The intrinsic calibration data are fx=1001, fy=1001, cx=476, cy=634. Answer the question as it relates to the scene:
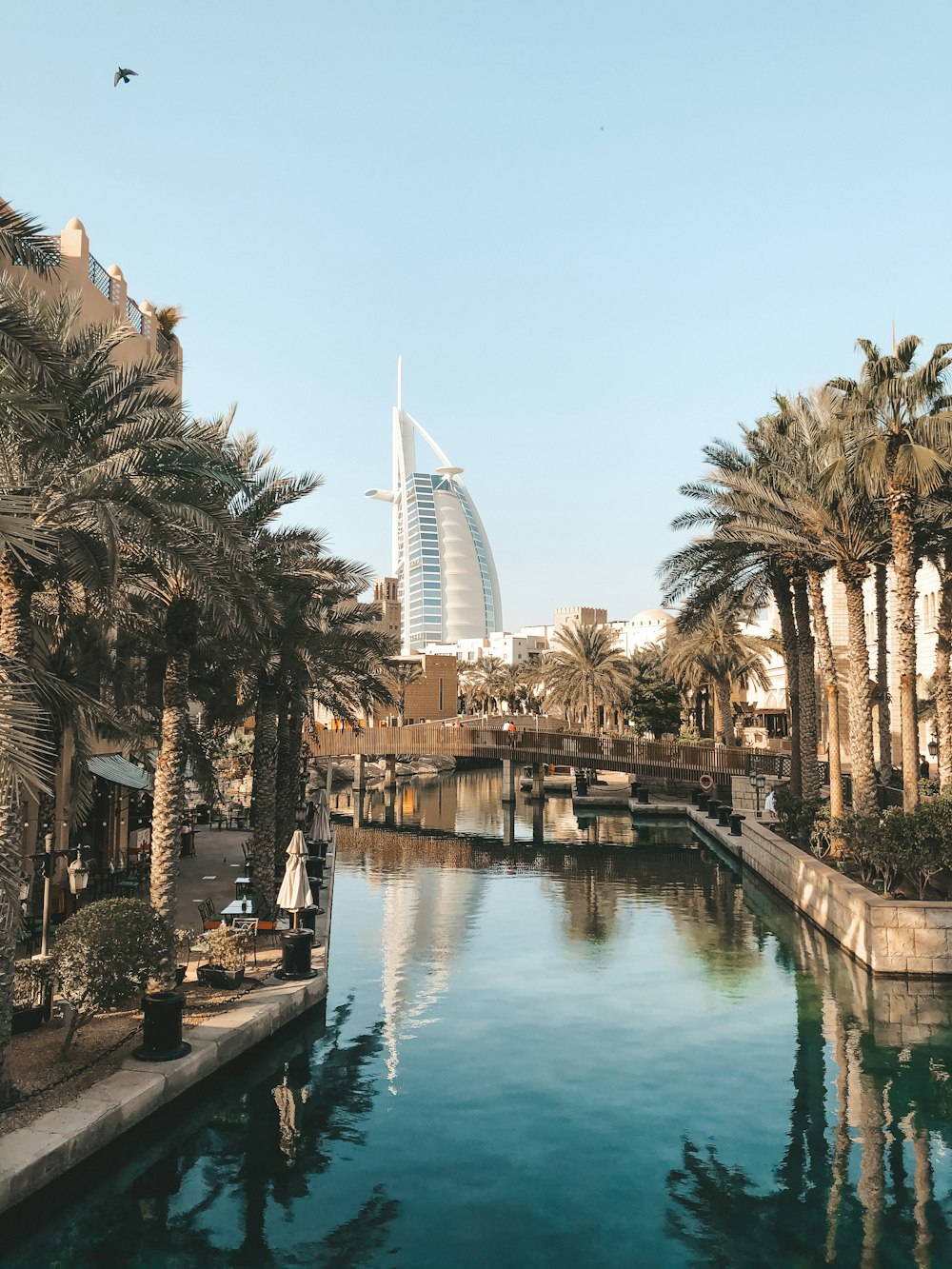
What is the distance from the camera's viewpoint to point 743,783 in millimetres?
37812

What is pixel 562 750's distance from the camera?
46719 millimetres

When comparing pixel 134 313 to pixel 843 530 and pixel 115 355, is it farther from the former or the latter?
pixel 843 530

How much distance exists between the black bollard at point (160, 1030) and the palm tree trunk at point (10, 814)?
172 centimetres

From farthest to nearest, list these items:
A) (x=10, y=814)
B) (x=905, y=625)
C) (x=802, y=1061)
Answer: (x=905, y=625), (x=802, y=1061), (x=10, y=814)

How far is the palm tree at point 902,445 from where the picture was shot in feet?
68.1

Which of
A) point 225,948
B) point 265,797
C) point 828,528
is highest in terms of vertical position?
point 828,528

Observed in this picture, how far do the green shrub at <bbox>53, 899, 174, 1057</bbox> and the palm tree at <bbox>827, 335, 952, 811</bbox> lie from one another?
15.3 metres

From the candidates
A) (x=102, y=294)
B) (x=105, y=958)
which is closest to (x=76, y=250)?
(x=102, y=294)

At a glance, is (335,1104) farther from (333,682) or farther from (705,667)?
(705,667)

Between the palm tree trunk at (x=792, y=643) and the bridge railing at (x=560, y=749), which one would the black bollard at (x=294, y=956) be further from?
the bridge railing at (x=560, y=749)

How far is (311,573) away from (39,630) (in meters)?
4.52

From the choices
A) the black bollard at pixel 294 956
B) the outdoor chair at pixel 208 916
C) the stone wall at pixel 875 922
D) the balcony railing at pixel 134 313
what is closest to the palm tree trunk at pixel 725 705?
the stone wall at pixel 875 922

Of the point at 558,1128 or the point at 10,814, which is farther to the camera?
the point at 558,1128

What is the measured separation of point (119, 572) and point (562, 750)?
120 feet
